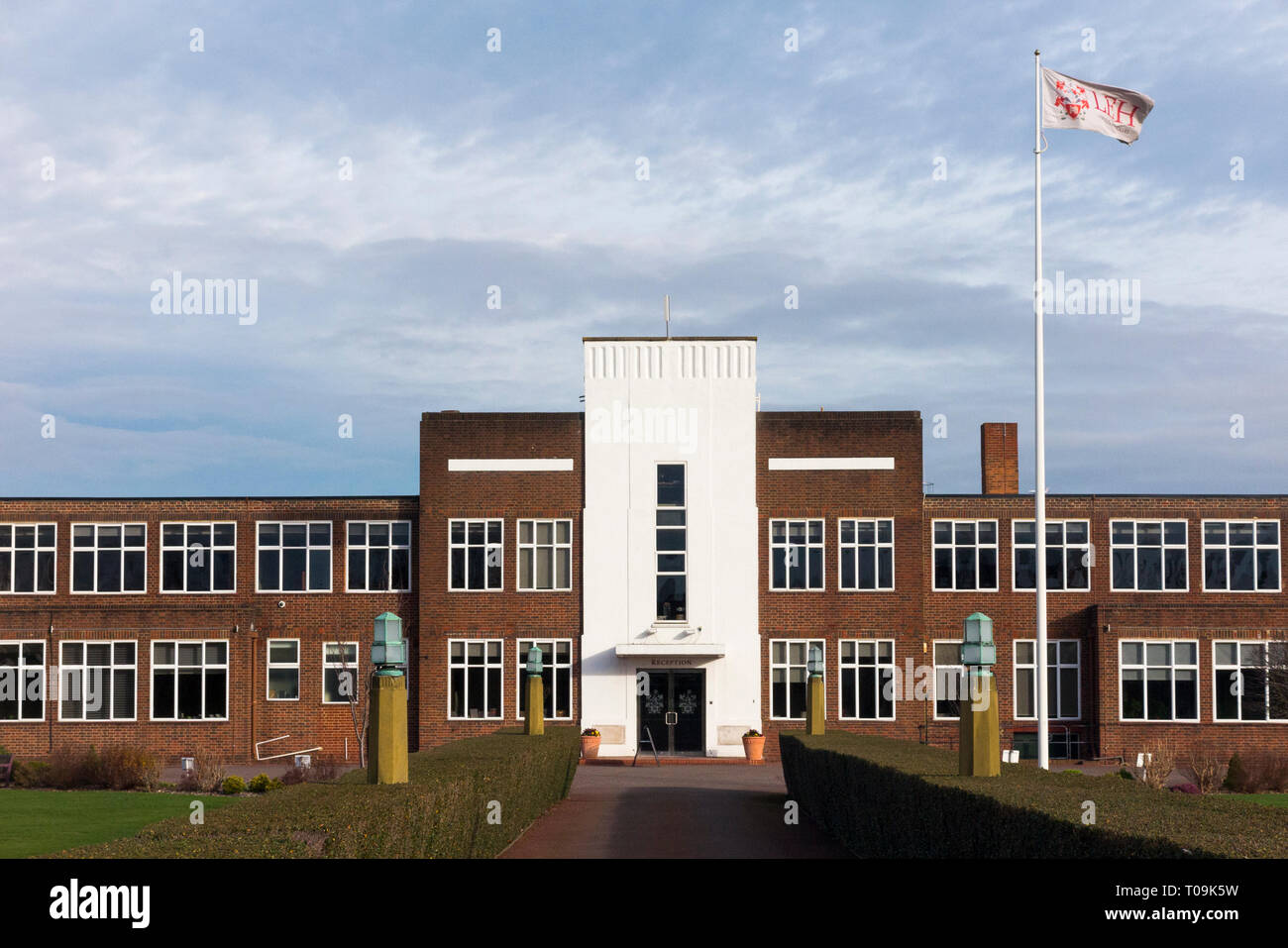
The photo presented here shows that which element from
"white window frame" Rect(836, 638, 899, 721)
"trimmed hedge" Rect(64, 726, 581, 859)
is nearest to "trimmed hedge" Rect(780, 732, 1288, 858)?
"trimmed hedge" Rect(64, 726, 581, 859)

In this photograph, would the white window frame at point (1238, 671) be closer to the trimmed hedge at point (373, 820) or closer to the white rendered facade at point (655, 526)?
the white rendered facade at point (655, 526)

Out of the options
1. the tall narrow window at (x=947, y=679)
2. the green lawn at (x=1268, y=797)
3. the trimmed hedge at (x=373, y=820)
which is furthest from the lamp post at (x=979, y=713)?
the tall narrow window at (x=947, y=679)

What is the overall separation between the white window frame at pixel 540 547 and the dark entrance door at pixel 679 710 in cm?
326

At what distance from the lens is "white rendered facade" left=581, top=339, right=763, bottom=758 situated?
3484cm

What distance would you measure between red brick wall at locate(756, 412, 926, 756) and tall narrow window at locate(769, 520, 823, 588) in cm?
18

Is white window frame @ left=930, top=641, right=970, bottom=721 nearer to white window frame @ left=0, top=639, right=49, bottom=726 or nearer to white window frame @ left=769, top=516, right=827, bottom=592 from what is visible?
white window frame @ left=769, top=516, right=827, bottom=592

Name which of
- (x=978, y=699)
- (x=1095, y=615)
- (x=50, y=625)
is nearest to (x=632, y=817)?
(x=978, y=699)

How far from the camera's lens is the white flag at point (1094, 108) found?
23.7 metres

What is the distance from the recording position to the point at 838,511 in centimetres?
3512

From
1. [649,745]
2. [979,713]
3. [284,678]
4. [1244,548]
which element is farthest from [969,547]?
[979,713]

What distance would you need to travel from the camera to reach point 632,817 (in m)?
21.0

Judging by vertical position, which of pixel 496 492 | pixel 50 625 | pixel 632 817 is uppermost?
pixel 496 492
